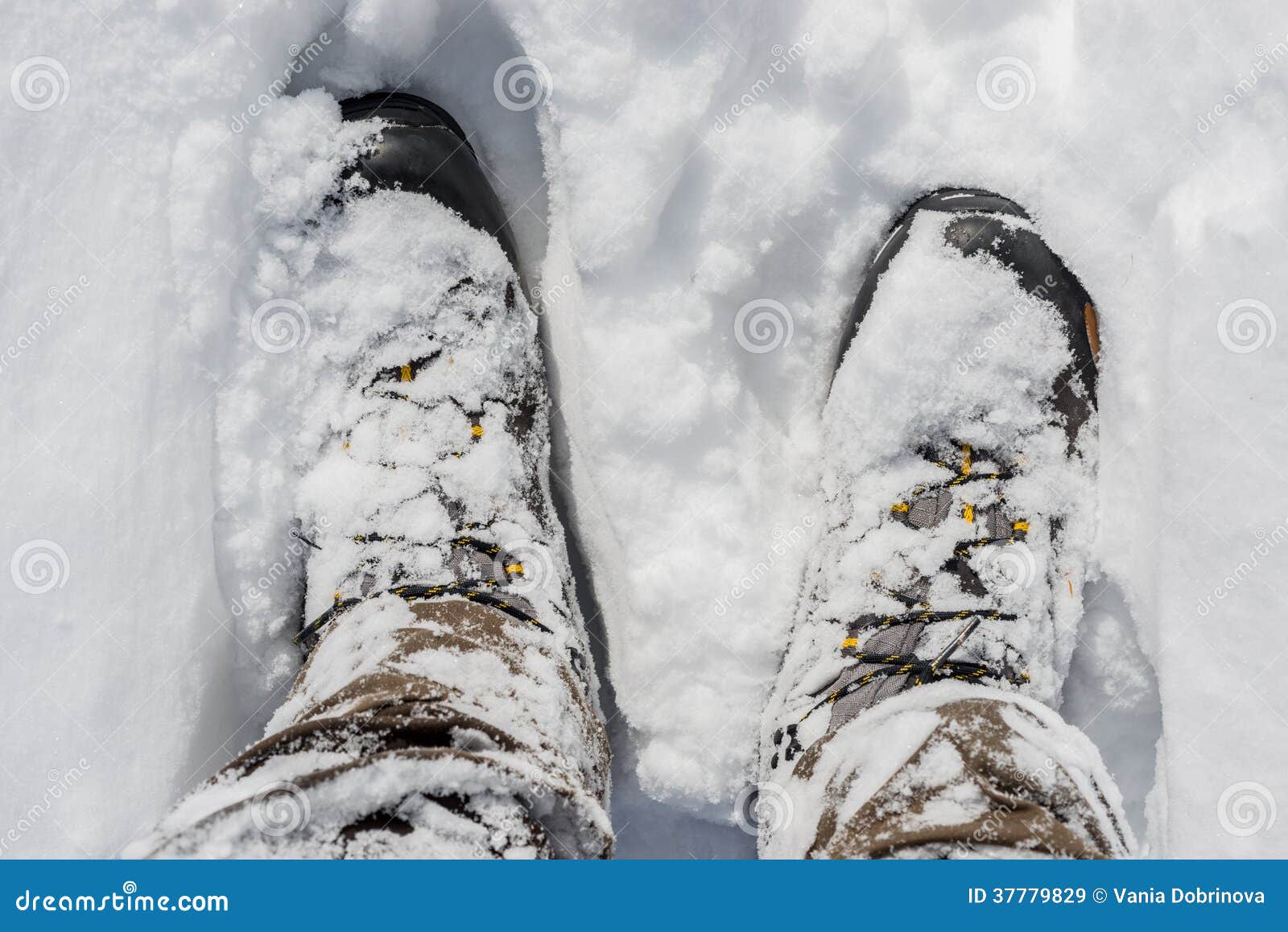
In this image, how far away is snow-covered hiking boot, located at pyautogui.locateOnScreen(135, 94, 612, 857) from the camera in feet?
2.69

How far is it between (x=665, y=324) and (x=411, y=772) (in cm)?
84

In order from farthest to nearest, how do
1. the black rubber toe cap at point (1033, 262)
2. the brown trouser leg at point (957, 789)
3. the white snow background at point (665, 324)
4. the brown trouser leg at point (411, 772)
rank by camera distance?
the black rubber toe cap at point (1033, 262)
the white snow background at point (665, 324)
the brown trouser leg at point (957, 789)
the brown trouser leg at point (411, 772)

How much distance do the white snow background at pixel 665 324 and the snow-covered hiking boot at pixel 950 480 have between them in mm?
67

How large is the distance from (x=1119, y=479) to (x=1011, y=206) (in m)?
0.48

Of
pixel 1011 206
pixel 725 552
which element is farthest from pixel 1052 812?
pixel 1011 206

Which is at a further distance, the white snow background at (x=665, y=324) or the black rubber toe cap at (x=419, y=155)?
the black rubber toe cap at (x=419, y=155)

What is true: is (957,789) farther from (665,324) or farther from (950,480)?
(665,324)

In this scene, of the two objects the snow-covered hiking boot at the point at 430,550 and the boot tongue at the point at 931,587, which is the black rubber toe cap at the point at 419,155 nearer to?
the snow-covered hiking boot at the point at 430,550

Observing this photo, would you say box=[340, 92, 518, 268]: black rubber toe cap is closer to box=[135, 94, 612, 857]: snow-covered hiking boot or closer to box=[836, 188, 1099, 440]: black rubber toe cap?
box=[135, 94, 612, 857]: snow-covered hiking boot

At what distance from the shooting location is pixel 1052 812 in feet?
3.04

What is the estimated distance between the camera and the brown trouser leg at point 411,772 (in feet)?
2.53

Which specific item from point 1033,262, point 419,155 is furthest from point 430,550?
point 1033,262

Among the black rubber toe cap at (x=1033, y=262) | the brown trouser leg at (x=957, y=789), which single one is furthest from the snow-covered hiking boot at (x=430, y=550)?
the black rubber toe cap at (x=1033, y=262)

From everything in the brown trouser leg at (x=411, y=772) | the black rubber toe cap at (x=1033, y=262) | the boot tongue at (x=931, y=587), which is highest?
the black rubber toe cap at (x=1033, y=262)
